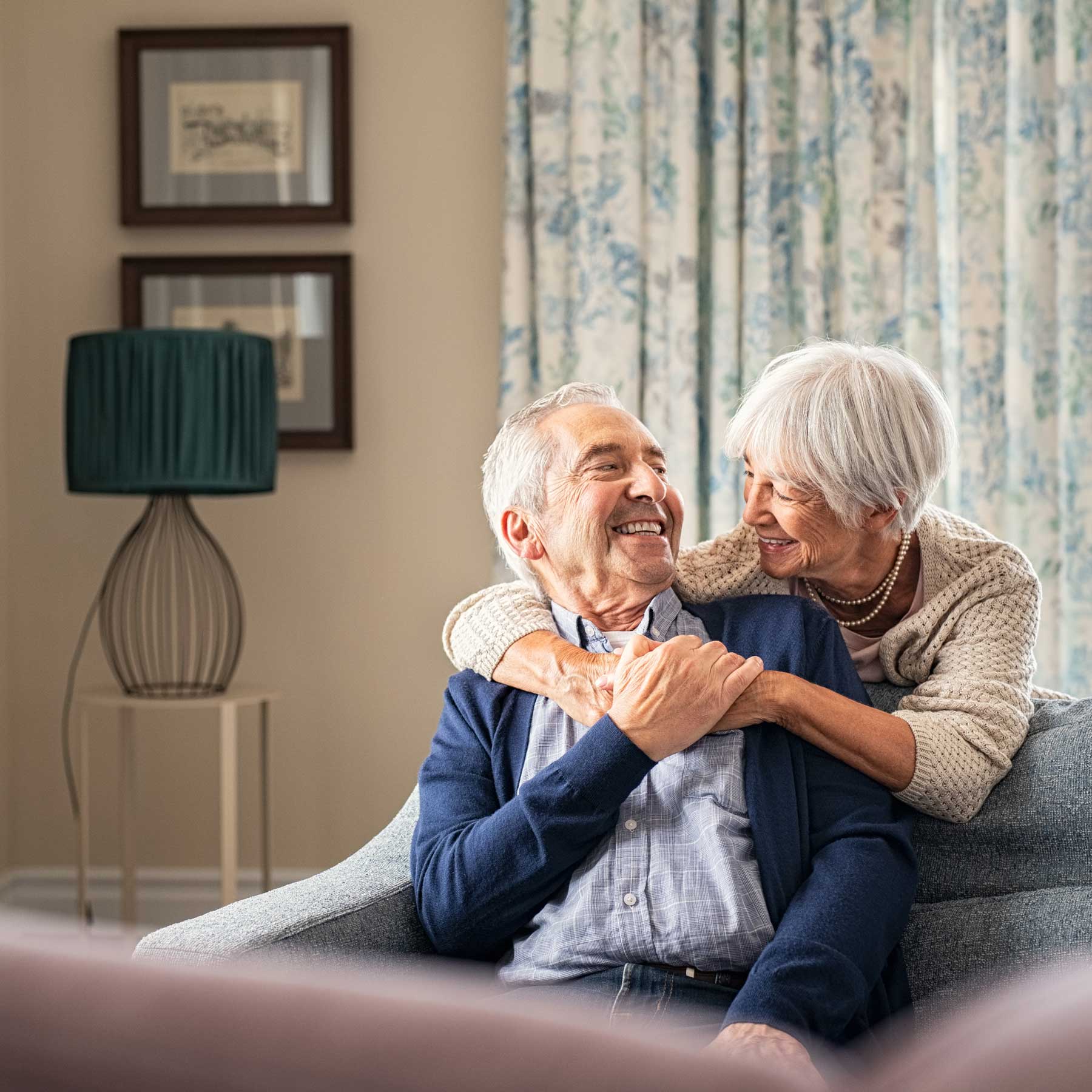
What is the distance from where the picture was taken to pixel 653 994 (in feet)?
4.34

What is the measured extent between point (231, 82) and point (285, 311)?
2.09 ft

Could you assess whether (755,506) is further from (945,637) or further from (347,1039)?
(347,1039)

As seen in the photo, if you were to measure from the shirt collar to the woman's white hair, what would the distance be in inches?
9.6

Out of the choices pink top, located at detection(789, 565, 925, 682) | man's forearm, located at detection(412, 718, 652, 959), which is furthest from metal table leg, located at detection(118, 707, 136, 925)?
pink top, located at detection(789, 565, 925, 682)

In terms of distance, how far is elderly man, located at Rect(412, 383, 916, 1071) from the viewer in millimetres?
1283

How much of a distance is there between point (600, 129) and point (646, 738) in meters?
2.31

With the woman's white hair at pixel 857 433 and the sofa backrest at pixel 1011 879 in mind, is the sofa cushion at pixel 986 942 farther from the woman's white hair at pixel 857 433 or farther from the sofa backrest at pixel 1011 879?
the woman's white hair at pixel 857 433

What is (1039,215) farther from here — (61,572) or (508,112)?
(61,572)

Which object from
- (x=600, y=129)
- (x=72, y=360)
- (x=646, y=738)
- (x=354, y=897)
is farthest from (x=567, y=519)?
(x=600, y=129)

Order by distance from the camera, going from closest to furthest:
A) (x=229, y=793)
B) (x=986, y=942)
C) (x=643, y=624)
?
(x=986, y=942) < (x=643, y=624) < (x=229, y=793)

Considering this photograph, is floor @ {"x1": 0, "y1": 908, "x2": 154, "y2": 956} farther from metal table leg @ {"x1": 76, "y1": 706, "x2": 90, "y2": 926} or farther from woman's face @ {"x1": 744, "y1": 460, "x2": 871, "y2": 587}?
metal table leg @ {"x1": 76, "y1": 706, "x2": 90, "y2": 926}

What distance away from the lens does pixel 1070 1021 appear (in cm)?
30

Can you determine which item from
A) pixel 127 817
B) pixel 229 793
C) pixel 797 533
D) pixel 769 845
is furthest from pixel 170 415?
pixel 769 845

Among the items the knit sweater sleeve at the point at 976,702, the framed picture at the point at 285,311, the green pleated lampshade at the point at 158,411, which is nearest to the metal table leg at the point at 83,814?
the green pleated lampshade at the point at 158,411
